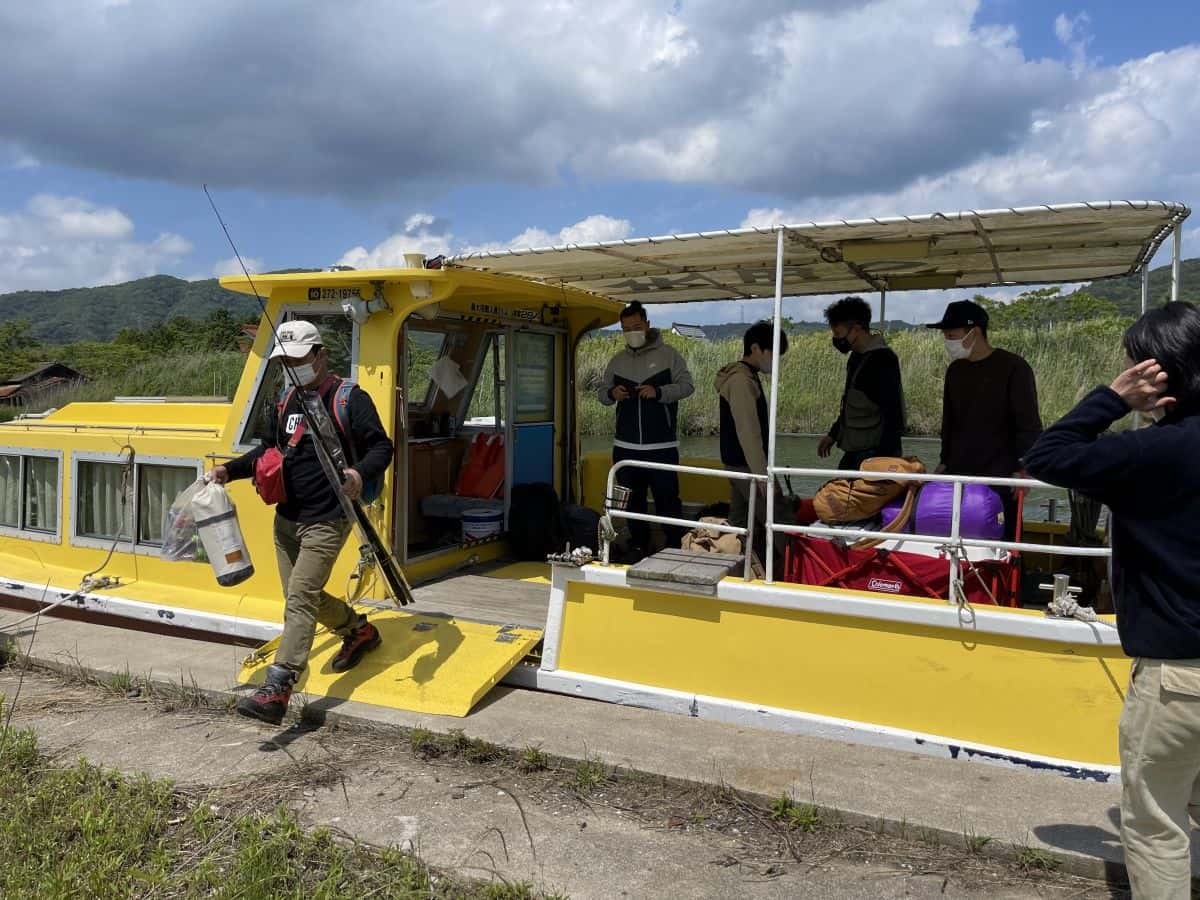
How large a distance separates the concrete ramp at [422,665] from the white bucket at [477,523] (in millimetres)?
1308

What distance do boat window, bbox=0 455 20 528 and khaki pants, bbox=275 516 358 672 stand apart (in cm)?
343

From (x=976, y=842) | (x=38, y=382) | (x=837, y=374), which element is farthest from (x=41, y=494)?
(x=38, y=382)

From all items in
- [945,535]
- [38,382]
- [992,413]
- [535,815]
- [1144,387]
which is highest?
[38,382]

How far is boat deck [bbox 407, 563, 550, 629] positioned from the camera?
5.09 m

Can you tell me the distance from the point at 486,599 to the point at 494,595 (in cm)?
10

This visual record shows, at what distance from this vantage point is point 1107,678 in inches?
135

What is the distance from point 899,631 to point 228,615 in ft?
12.0

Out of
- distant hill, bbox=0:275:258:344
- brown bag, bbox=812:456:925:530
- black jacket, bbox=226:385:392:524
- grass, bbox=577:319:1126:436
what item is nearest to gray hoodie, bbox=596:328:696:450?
brown bag, bbox=812:456:925:530

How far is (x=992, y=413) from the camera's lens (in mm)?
4289

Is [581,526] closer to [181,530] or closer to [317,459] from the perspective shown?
[317,459]

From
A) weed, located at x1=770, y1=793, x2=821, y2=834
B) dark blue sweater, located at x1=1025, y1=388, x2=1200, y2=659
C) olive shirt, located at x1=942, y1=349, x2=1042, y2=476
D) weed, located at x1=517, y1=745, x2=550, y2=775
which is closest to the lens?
dark blue sweater, located at x1=1025, y1=388, x2=1200, y2=659

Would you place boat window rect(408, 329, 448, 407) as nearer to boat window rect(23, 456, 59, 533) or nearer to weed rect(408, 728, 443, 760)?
boat window rect(23, 456, 59, 533)

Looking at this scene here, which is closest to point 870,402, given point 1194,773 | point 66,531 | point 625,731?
point 625,731

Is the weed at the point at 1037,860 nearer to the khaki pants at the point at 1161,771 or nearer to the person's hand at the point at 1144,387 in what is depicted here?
the khaki pants at the point at 1161,771
